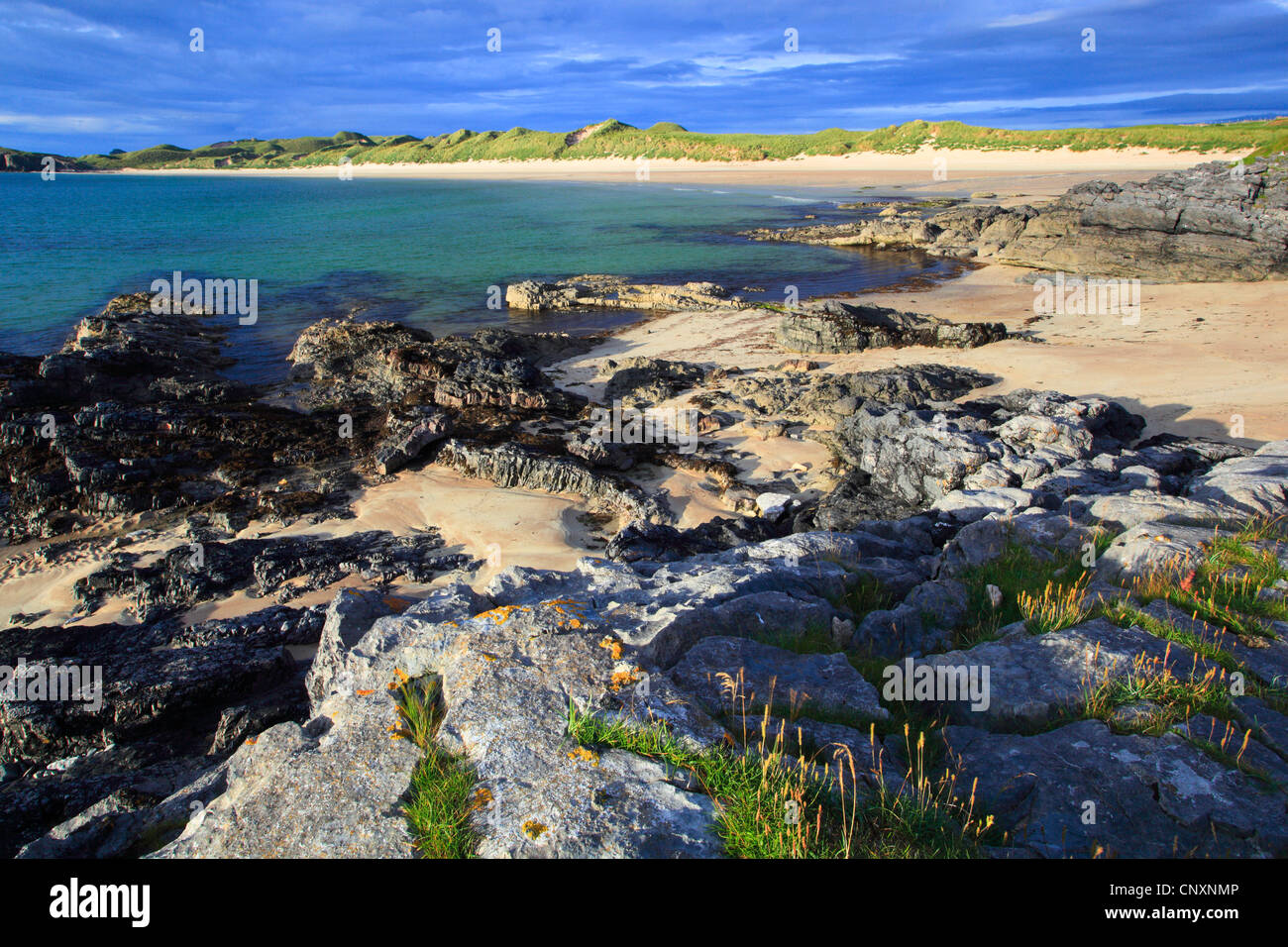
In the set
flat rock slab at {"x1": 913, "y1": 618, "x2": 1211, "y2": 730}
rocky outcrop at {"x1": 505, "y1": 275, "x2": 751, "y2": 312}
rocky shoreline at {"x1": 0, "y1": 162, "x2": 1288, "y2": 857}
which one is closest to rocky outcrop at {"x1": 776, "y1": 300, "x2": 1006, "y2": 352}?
rocky shoreline at {"x1": 0, "y1": 162, "x2": 1288, "y2": 857}

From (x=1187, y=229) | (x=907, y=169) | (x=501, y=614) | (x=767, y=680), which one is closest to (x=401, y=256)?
(x=1187, y=229)

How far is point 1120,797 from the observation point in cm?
376

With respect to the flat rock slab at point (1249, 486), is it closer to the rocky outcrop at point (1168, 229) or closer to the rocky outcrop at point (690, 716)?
the rocky outcrop at point (690, 716)

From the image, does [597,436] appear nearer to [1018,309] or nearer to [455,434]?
[455,434]

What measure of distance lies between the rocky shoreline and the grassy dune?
106 feet

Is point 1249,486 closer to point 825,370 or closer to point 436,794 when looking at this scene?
point 436,794

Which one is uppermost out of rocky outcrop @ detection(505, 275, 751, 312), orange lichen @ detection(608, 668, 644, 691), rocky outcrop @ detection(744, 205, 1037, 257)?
rocky outcrop @ detection(744, 205, 1037, 257)

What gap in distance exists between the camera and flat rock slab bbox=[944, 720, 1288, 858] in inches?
138

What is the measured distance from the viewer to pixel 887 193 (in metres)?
73.4

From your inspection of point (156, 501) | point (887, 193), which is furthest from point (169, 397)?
point (887, 193)

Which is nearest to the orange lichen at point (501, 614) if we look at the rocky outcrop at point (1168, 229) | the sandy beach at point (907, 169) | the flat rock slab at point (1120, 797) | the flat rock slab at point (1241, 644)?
the flat rock slab at point (1120, 797)

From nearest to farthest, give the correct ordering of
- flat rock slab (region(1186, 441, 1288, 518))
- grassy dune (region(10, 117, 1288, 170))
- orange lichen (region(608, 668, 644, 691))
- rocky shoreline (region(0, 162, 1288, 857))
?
rocky shoreline (region(0, 162, 1288, 857)) < orange lichen (region(608, 668, 644, 691)) < flat rock slab (region(1186, 441, 1288, 518)) < grassy dune (region(10, 117, 1288, 170))

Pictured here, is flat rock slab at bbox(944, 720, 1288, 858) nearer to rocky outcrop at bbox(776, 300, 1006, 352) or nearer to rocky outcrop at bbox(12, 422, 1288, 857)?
rocky outcrop at bbox(12, 422, 1288, 857)
